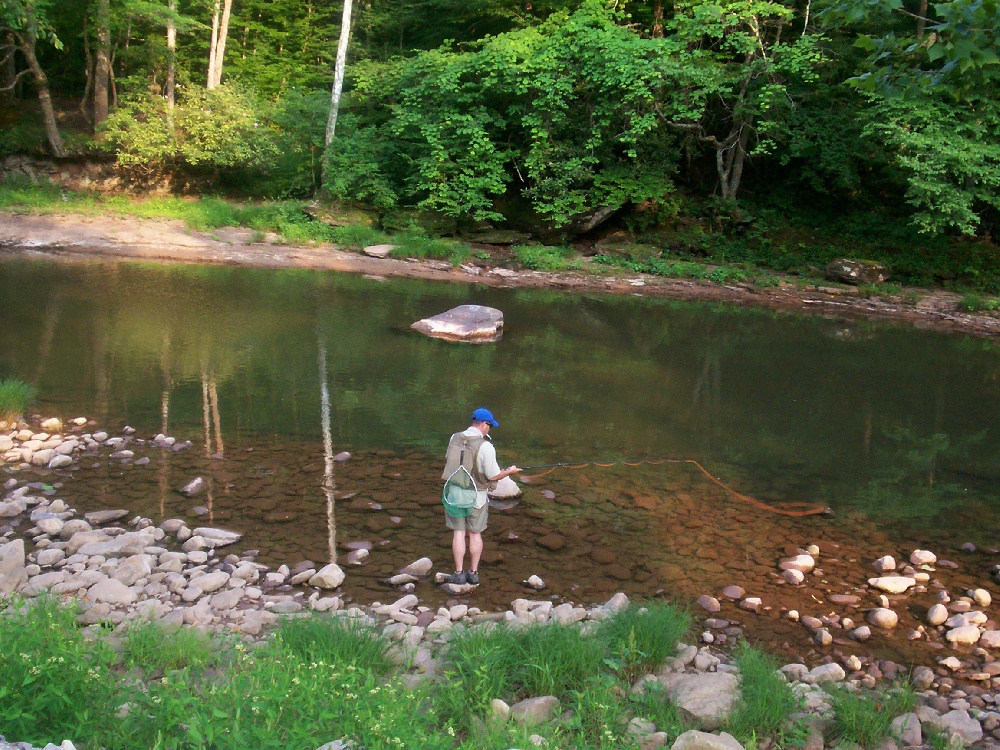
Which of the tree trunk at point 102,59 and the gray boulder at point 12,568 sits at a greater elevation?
the tree trunk at point 102,59

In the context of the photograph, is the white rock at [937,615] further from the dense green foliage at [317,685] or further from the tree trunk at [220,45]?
the tree trunk at [220,45]

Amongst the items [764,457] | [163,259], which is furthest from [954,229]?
[163,259]

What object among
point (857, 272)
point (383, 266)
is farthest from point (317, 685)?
point (857, 272)

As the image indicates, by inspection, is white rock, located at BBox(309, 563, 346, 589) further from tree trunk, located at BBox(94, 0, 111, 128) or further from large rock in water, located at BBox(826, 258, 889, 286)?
tree trunk, located at BBox(94, 0, 111, 128)

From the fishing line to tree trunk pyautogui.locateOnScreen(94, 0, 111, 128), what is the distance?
20446 mm

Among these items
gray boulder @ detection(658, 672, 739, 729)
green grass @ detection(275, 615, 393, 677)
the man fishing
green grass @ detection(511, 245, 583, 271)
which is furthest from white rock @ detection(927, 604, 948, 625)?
green grass @ detection(511, 245, 583, 271)

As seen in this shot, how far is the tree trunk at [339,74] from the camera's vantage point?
22.0 m

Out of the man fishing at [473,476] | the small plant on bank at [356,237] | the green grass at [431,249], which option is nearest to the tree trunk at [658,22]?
the green grass at [431,249]

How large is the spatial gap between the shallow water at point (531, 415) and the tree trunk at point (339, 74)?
22.8 feet

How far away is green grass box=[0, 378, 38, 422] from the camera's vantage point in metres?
8.60

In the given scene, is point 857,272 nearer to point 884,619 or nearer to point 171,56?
point 884,619

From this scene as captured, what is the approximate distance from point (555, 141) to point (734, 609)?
59.0ft

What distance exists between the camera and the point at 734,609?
6.23m

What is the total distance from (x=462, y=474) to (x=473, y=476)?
9cm
